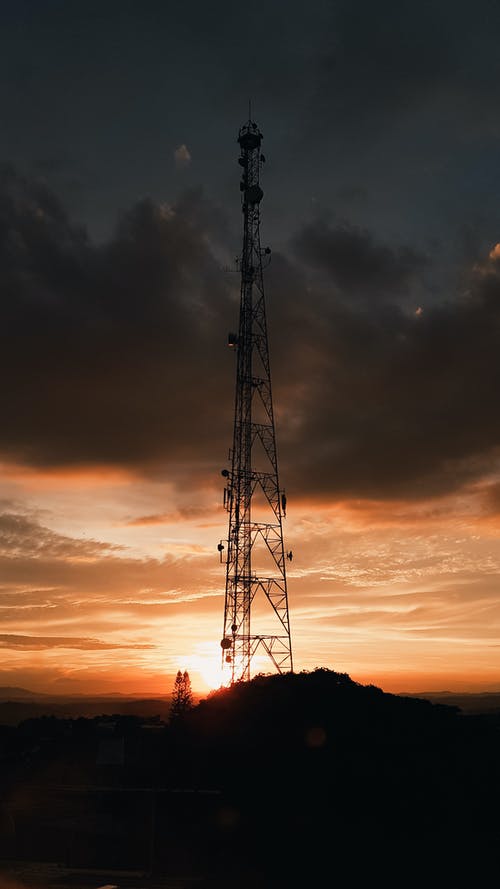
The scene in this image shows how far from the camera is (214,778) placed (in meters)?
39.1

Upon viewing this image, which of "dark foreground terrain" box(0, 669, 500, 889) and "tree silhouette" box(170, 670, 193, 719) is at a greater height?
"tree silhouette" box(170, 670, 193, 719)

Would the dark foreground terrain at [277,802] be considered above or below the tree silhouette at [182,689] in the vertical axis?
below

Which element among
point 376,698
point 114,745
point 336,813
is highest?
point 376,698

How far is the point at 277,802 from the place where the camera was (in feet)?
117

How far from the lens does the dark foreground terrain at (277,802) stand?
30109 millimetres

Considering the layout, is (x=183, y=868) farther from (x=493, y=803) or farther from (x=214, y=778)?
(x=493, y=803)

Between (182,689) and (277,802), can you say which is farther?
(182,689)

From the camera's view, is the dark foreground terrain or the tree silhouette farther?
the tree silhouette

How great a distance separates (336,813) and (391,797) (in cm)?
326

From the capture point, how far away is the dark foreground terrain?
98.8ft

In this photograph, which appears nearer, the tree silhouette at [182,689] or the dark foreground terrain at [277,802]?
the dark foreground terrain at [277,802]

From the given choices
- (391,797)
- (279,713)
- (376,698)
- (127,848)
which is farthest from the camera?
(376,698)

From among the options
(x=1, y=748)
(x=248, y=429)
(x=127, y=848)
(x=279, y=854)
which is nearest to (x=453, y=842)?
(x=279, y=854)

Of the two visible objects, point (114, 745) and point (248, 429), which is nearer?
point (114, 745)
